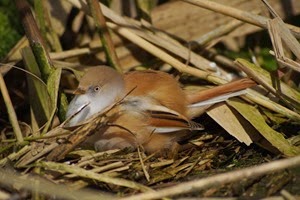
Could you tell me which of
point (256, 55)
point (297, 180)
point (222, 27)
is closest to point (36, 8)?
point (222, 27)

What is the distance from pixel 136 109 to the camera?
3.35 m

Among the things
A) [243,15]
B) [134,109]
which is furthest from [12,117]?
[243,15]

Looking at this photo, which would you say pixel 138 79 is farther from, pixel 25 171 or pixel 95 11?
pixel 25 171

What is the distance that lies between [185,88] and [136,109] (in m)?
0.51

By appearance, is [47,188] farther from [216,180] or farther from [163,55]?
[163,55]

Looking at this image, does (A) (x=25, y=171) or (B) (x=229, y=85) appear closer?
(A) (x=25, y=171)

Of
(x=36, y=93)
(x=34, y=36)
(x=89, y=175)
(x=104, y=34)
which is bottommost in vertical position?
(x=89, y=175)

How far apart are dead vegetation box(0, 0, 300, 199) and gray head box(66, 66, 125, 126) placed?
126 millimetres

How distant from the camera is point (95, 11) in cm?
376

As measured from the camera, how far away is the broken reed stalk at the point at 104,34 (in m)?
3.75

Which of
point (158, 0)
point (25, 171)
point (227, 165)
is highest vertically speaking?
point (158, 0)

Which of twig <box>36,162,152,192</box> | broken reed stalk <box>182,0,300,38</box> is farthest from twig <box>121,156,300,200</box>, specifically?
broken reed stalk <box>182,0,300,38</box>

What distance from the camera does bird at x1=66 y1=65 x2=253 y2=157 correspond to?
10.8 feet

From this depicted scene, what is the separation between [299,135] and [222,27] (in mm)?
963
